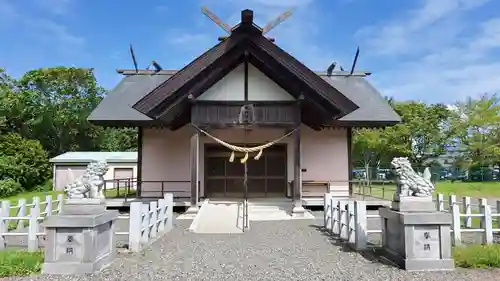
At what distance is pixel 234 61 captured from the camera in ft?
41.8

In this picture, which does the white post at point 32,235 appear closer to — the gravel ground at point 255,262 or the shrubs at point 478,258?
the gravel ground at point 255,262

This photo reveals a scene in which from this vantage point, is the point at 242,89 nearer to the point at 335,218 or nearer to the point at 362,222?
the point at 335,218

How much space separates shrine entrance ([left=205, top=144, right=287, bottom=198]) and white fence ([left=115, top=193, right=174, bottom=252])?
16.1 ft

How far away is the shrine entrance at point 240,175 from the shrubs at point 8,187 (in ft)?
51.5

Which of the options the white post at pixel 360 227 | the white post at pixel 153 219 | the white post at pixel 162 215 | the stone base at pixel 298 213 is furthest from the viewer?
the stone base at pixel 298 213

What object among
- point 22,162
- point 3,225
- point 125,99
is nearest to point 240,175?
point 125,99

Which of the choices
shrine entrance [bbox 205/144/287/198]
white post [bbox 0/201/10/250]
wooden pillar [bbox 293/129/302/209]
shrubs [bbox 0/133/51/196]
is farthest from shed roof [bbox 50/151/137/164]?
white post [bbox 0/201/10/250]

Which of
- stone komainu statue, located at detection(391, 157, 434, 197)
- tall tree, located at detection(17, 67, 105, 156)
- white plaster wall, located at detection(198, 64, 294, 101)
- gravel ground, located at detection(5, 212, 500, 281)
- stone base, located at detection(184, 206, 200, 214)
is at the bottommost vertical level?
gravel ground, located at detection(5, 212, 500, 281)

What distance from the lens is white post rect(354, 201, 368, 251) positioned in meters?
7.23

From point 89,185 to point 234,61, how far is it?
770cm

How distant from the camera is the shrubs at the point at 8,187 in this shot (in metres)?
23.5

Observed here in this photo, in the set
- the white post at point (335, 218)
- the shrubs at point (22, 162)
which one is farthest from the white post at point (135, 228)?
the shrubs at point (22, 162)

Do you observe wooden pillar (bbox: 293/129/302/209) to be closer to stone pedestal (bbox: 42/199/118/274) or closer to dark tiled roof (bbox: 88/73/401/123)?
dark tiled roof (bbox: 88/73/401/123)

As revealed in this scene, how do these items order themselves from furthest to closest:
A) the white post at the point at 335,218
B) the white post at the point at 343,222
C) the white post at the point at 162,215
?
1. the white post at the point at 162,215
2. the white post at the point at 335,218
3. the white post at the point at 343,222
